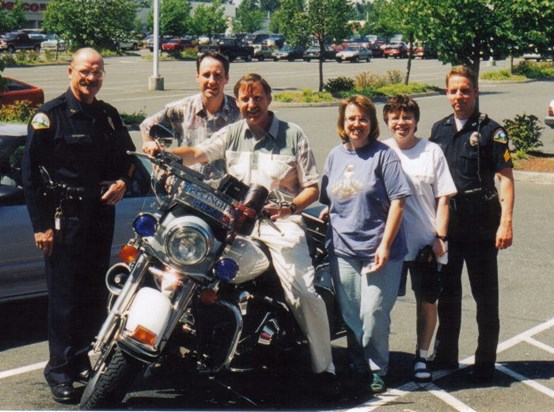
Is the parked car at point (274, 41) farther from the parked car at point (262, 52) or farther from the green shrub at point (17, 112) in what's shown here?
the green shrub at point (17, 112)

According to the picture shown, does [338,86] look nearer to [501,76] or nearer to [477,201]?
[501,76]

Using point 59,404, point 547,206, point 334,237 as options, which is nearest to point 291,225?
point 334,237

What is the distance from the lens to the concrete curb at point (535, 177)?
14.5m

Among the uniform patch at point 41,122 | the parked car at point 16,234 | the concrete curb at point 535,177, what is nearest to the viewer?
the uniform patch at point 41,122

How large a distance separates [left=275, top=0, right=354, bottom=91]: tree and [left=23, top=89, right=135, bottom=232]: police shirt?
95.3ft

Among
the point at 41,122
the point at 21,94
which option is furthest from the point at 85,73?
the point at 21,94

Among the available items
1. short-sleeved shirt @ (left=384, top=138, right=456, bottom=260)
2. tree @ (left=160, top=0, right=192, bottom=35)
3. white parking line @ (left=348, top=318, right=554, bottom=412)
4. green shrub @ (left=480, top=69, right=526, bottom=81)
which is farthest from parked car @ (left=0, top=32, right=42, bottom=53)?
short-sleeved shirt @ (left=384, top=138, right=456, bottom=260)

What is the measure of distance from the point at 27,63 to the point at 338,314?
5028cm

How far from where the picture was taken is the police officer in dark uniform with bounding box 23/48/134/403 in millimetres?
5316

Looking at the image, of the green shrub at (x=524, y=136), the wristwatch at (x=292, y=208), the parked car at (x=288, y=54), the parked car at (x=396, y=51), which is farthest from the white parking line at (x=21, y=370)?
the parked car at (x=396, y=51)

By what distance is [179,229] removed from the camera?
15.6ft

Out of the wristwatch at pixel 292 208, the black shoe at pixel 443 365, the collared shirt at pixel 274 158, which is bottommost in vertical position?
the black shoe at pixel 443 365

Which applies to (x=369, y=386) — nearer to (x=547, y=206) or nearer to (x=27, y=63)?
(x=547, y=206)

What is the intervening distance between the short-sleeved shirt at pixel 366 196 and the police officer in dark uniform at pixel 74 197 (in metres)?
1.31
